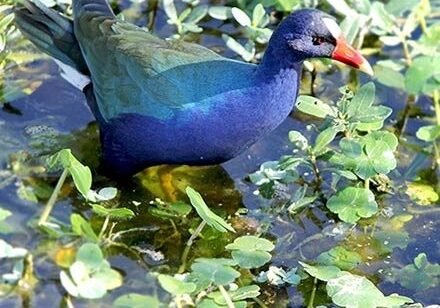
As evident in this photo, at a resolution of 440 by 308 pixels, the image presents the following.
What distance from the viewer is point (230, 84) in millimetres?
4207

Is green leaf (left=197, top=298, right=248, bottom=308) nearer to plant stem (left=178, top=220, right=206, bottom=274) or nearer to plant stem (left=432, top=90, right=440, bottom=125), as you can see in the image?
plant stem (left=178, top=220, right=206, bottom=274)

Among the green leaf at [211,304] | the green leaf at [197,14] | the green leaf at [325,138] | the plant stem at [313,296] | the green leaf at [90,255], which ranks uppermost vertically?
the green leaf at [197,14]

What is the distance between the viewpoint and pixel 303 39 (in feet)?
13.9

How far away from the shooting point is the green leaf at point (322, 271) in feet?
13.0

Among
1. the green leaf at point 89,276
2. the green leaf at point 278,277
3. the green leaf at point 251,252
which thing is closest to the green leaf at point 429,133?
the green leaf at point 278,277

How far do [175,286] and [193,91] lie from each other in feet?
2.81

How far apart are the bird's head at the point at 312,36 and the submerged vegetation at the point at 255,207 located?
8.3 inches

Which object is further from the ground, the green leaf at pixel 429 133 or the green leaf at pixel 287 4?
the green leaf at pixel 287 4

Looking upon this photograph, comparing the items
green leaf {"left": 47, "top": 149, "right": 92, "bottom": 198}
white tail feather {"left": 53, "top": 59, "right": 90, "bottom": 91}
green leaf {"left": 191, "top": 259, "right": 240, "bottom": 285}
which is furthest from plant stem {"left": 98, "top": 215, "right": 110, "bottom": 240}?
white tail feather {"left": 53, "top": 59, "right": 90, "bottom": 91}

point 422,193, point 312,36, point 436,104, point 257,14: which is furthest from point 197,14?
point 422,193

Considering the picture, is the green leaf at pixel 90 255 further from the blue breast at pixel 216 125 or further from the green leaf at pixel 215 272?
the blue breast at pixel 216 125

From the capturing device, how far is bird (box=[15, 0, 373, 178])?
4.20 m

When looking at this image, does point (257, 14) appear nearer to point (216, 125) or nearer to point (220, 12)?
point (220, 12)

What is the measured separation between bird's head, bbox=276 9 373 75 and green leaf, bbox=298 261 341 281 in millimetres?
796
